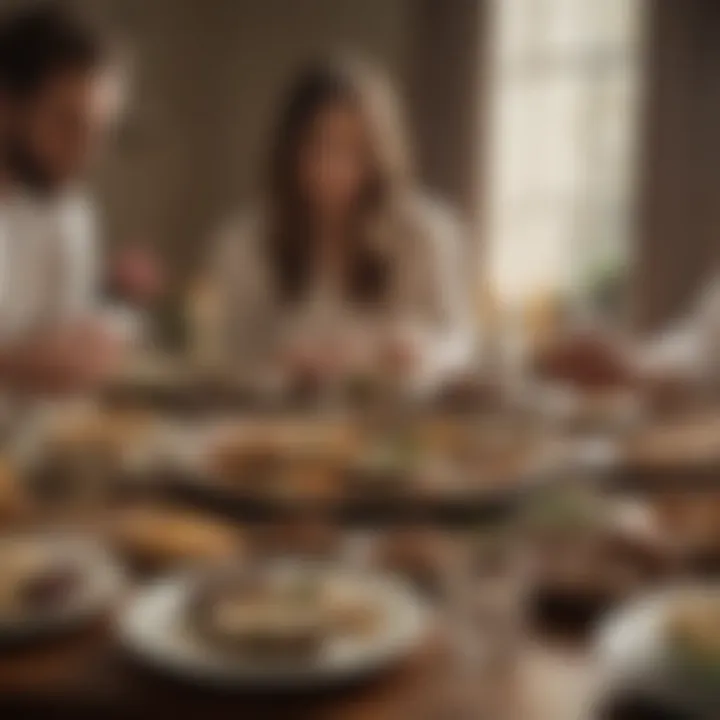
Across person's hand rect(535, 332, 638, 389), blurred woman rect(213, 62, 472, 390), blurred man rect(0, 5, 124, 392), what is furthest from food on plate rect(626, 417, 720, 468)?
blurred man rect(0, 5, 124, 392)

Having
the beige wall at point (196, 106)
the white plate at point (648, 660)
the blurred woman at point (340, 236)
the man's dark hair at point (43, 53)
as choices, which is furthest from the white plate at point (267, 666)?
the beige wall at point (196, 106)

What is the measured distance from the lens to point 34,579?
3.10 ft

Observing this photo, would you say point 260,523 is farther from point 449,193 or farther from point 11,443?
point 449,193

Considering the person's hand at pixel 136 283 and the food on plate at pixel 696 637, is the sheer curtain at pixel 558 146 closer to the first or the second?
the person's hand at pixel 136 283

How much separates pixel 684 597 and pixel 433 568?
0.60 ft

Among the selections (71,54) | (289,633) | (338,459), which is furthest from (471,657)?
(71,54)

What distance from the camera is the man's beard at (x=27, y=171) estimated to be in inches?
82.0

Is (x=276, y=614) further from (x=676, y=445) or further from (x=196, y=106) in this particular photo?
(x=196, y=106)

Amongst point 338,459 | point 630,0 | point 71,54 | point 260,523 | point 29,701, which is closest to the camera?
point 29,701

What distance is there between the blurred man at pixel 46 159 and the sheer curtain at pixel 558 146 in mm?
1129

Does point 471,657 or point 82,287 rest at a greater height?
point 82,287

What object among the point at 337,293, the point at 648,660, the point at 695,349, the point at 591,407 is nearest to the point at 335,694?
the point at 648,660

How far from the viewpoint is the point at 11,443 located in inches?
50.6

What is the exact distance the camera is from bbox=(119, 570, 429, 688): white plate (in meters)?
0.80
